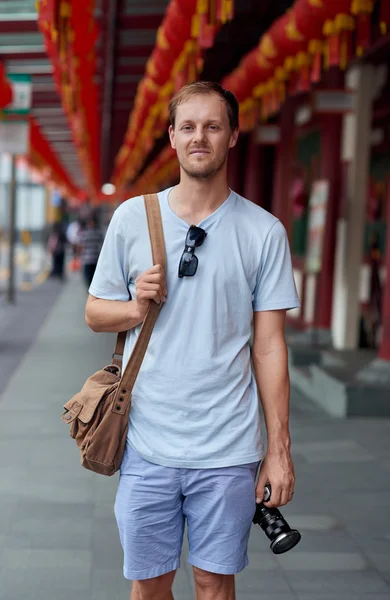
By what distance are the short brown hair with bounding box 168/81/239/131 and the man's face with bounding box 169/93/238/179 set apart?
0.5 inches

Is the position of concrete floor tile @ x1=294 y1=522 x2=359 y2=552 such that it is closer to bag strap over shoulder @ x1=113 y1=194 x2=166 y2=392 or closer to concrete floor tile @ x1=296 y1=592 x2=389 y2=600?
concrete floor tile @ x1=296 y1=592 x2=389 y2=600

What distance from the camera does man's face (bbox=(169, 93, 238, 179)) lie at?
8.60 feet

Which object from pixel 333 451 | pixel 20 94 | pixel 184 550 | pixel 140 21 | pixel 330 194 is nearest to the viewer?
pixel 184 550

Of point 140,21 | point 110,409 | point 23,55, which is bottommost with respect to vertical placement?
point 110,409

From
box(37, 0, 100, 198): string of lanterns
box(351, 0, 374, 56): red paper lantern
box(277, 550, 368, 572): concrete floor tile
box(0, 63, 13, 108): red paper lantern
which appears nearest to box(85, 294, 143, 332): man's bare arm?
box(277, 550, 368, 572): concrete floor tile

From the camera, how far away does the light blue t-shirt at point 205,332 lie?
2.63 m

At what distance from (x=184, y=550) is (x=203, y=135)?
2455mm

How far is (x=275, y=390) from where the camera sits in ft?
8.88

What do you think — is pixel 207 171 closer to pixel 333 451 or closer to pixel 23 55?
pixel 333 451

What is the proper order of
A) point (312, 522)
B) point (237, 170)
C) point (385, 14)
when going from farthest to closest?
point (237, 170), point (385, 14), point (312, 522)

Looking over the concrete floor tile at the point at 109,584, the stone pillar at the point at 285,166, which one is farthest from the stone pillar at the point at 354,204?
the concrete floor tile at the point at 109,584

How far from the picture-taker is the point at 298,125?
504 inches

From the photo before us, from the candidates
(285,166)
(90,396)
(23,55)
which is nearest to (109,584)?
(90,396)

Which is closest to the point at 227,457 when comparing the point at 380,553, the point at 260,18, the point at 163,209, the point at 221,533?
the point at 221,533
